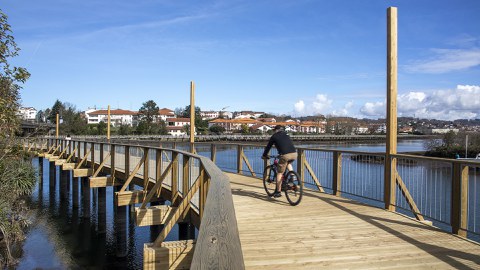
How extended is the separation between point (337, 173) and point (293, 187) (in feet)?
5.68

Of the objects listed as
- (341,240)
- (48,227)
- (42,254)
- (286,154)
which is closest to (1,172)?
(42,254)

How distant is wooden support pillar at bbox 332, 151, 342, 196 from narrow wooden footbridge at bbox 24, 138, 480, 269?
25 mm

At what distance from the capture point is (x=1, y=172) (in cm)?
1303

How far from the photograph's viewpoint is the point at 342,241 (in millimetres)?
5402

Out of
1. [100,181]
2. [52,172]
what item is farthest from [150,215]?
[52,172]

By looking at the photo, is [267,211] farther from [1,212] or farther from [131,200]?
[1,212]

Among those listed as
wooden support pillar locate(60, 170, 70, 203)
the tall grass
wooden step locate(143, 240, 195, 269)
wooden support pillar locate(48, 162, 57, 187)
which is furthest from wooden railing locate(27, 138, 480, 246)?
wooden support pillar locate(48, 162, 57, 187)

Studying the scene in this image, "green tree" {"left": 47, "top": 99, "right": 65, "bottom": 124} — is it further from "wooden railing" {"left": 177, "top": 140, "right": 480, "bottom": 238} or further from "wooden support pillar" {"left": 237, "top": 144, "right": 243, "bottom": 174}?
"wooden railing" {"left": 177, "top": 140, "right": 480, "bottom": 238}

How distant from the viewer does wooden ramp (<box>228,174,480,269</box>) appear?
14.8 ft

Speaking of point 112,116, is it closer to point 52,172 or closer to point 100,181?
point 52,172

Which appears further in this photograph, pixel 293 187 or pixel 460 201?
pixel 293 187

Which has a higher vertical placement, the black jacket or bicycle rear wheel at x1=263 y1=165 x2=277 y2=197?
the black jacket

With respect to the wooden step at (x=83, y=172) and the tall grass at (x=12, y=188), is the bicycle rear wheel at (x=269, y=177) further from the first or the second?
the wooden step at (x=83, y=172)

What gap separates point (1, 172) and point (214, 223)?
1285 cm
